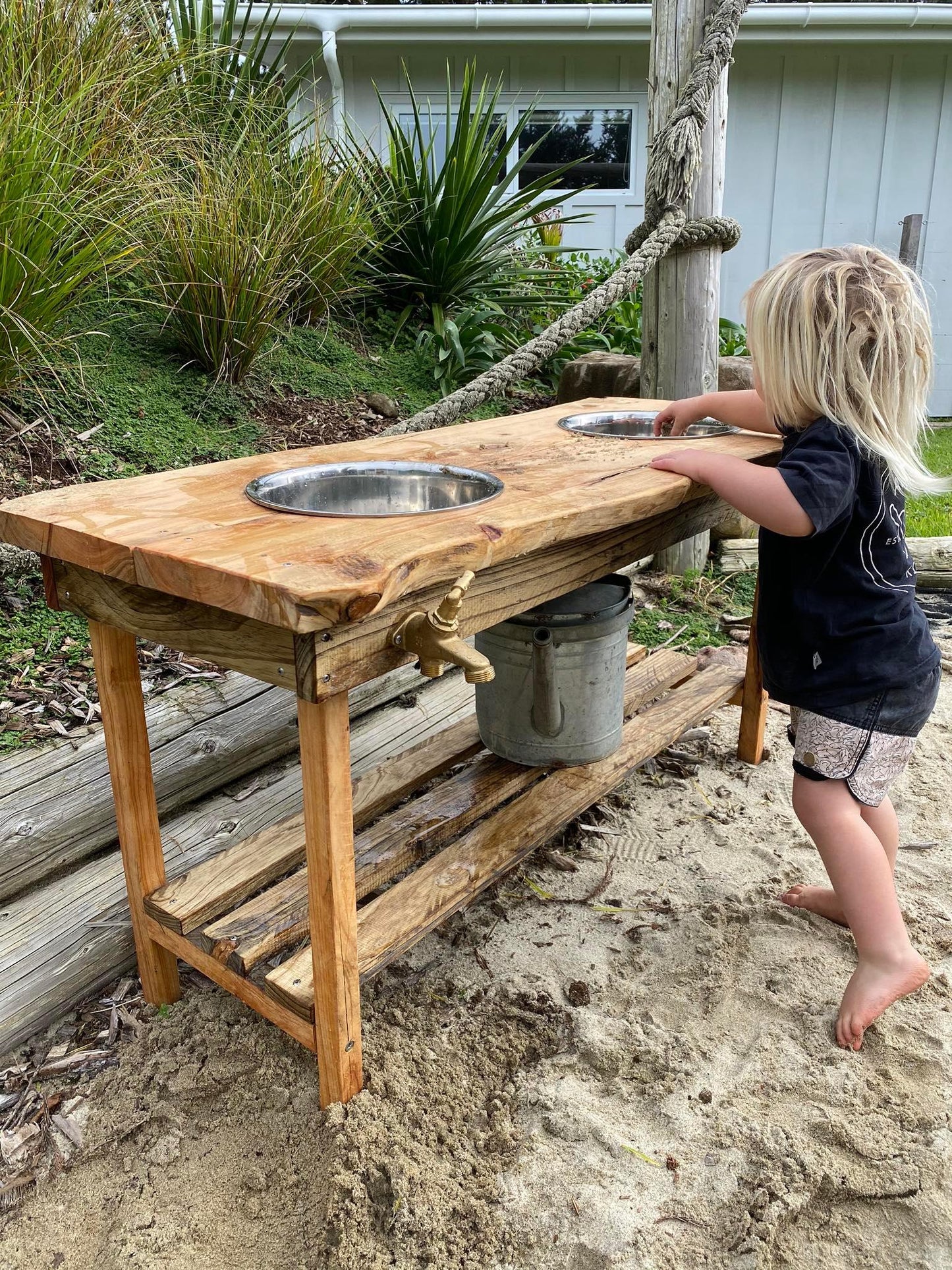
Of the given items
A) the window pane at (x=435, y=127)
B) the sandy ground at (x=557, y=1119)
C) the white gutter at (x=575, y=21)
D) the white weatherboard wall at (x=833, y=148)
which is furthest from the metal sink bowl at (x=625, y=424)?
the white weatherboard wall at (x=833, y=148)

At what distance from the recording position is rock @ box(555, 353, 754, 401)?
14.9ft

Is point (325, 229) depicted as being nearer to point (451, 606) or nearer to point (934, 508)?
point (451, 606)

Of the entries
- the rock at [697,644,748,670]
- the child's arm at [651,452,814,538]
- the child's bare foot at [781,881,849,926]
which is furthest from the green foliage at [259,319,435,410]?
the child's bare foot at [781,881,849,926]

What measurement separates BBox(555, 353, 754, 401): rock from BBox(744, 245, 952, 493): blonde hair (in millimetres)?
2803

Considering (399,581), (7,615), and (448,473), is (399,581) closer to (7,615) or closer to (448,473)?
(448,473)

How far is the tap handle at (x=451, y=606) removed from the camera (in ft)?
4.07

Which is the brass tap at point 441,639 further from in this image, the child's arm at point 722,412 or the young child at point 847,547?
the child's arm at point 722,412

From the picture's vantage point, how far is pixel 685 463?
180cm

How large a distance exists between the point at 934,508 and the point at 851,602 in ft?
13.3

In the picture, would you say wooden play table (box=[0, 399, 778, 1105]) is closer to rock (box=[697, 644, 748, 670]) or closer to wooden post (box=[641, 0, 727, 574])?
rock (box=[697, 644, 748, 670])

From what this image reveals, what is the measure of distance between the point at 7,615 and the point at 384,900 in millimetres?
1385

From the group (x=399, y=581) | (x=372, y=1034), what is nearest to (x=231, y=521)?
(x=399, y=581)

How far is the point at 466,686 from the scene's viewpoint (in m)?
3.01

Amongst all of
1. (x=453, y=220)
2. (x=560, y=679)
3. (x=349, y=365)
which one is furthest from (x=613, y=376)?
(x=560, y=679)
